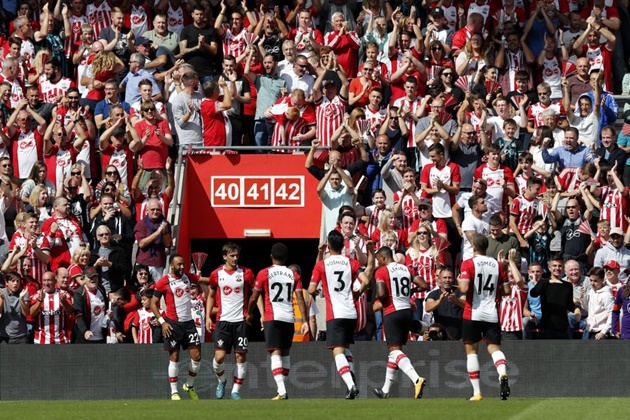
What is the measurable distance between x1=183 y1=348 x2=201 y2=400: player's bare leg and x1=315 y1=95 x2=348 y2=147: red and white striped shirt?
5.68m

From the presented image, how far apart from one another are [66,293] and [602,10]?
11.2m

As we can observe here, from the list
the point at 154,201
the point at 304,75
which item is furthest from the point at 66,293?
the point at 304,75

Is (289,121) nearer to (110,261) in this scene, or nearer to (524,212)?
(110,261)

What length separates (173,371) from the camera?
61.8 ft

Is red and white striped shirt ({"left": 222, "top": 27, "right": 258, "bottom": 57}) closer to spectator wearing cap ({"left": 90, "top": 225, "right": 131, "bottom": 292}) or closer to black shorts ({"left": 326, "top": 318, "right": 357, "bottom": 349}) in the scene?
spectator wearing cap ({"left": 90, "top": 225, "right": 131, "bottom": 292})

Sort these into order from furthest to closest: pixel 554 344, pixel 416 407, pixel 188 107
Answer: pixel 188 107
pixel 554 344
pixel 416 407

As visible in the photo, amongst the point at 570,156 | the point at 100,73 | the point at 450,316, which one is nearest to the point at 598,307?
the point at 450,316

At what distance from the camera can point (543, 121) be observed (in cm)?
2328

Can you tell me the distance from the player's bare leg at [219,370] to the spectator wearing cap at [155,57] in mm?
7248

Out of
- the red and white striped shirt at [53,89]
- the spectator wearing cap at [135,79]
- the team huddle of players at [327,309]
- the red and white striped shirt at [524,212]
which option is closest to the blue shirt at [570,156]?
the red and white striped shirt at [524,212]

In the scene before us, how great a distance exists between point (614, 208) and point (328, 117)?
4.78 metres

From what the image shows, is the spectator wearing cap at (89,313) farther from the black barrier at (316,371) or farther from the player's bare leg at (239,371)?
the player's bare leg at (239,371)

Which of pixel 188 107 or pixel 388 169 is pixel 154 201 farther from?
pixel 388 169

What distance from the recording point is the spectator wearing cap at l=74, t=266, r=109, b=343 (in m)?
20.5
